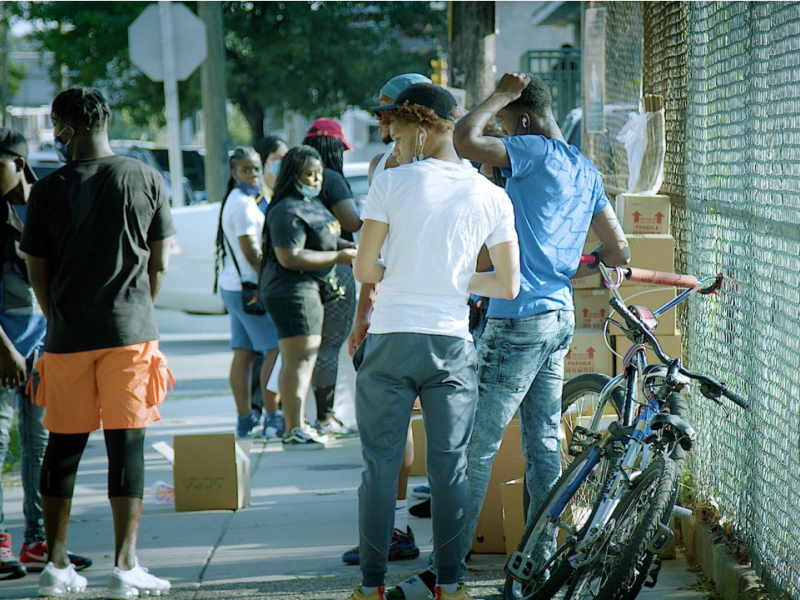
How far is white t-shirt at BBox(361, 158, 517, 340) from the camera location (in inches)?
135

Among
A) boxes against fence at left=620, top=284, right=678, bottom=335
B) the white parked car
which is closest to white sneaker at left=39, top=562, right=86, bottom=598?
boxes against fence at left=620, top=284, right=678, bottom=335

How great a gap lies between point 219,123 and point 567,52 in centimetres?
819

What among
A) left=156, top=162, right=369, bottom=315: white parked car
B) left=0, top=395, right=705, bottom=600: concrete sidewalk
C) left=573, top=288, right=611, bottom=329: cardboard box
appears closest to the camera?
left=0, top=395, right=705, bottom=600: concrete sidewalk

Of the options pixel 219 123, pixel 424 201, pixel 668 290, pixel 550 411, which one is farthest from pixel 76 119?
pixel 219 123

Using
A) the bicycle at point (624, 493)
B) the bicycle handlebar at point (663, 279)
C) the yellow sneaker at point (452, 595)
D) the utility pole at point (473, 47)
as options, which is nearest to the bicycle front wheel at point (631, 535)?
the bicycle at point (624, 493)

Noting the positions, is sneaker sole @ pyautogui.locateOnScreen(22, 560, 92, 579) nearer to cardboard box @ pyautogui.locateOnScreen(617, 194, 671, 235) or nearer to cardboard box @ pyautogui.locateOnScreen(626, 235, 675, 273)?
cardboard box @ pyautogui.locateOnScreen(626, 235, 675, 273)

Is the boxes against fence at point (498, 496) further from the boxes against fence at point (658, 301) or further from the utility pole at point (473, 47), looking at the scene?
the utility pole at point (473, 47)

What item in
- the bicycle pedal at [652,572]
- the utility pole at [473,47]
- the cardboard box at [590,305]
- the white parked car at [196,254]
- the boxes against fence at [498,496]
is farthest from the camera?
the white parked car at [196,254]

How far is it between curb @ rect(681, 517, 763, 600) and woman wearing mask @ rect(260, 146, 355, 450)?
111 inches

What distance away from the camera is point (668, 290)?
4992 mm

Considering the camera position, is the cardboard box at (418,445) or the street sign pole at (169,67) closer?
the cardboard box at (418,445)

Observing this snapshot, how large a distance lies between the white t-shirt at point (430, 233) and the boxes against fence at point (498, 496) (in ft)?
4.27

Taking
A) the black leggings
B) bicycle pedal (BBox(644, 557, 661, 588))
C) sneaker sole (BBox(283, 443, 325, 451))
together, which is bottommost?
sneaker sole (BBox(283, 443, 325, 451))

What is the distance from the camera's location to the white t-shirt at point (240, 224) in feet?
22.8
